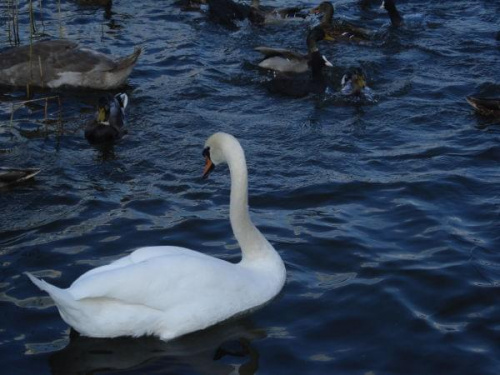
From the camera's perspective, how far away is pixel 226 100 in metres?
12.8

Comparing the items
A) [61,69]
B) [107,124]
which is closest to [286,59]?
[61,69]

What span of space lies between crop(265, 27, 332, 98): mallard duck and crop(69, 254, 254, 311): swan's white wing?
6180 millimetres

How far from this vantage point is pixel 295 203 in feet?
31.5

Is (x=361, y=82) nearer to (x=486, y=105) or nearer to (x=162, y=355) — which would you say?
(x=486, y=105)

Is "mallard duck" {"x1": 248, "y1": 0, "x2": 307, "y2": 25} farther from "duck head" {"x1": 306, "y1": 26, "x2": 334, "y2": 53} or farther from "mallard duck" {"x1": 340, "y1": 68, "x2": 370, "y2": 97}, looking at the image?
"mallard duck" {"x1": 340, "y1": 68, "x2": 370, "y2": 97}

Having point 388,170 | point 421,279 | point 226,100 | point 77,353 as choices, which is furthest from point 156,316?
point 226,100

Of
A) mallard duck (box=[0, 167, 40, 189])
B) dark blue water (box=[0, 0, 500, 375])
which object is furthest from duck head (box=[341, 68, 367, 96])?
mallard duck (box=[0, 167, 40, 189])

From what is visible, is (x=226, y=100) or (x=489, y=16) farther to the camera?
(x=489, y=16)

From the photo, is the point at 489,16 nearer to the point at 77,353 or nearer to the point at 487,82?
the point at 487,82

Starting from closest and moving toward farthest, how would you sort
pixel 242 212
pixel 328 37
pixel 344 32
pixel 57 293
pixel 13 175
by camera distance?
pixel 57 293
pixel 242 212
pixel 13 175
pixel 328 37
pixel 344 32

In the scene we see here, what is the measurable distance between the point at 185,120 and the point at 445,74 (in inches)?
155

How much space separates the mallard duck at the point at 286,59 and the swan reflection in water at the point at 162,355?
7389 mm

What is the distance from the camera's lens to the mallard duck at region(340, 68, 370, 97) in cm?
1263

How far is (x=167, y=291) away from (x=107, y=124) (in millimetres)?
4753
